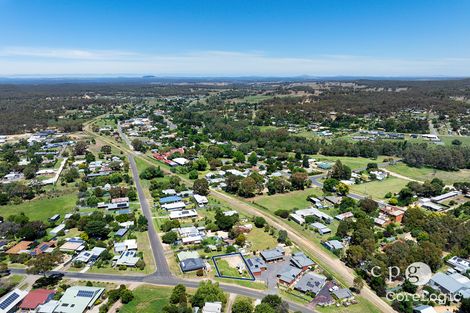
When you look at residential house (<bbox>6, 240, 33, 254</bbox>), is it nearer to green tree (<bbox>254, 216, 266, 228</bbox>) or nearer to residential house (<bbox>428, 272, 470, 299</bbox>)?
green tree (<bbox>254, 216, 266, 228</bbox>)

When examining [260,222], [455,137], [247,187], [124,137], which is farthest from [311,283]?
[455,137]

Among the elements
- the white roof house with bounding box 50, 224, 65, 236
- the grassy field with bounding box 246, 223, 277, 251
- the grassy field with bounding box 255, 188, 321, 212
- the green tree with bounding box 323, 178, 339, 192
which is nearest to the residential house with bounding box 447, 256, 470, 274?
the grassy field with bounding box 246, 223, 277, 251

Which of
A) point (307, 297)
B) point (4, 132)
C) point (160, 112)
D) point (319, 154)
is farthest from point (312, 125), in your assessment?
point (4, 132)

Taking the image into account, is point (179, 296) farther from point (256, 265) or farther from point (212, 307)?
point (256, 265)

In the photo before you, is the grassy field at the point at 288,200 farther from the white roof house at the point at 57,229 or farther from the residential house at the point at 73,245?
the white roof house at the point at 57,229

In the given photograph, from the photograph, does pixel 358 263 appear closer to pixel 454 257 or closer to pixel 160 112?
pixel 454 257

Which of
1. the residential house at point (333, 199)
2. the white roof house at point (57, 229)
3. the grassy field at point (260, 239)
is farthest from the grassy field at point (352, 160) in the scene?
the white roof house at point (57, 229)
